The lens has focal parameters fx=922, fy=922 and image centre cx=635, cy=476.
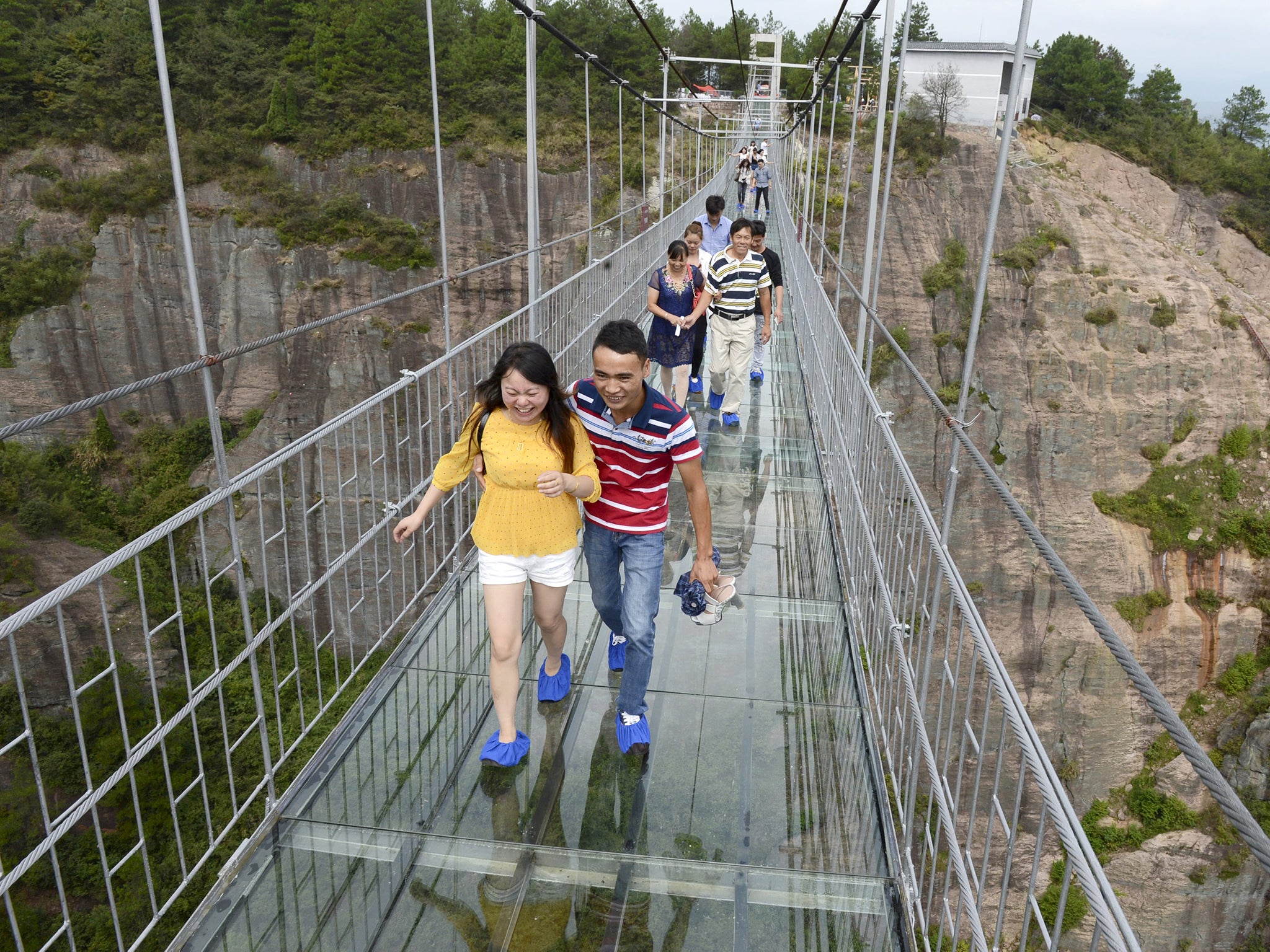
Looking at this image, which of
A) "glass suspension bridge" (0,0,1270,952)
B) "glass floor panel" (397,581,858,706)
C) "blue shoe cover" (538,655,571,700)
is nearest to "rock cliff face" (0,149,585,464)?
"glass floor panel" (397,581,858,706)

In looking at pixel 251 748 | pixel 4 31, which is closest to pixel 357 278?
pixel 4 31

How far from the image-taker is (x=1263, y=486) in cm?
2958

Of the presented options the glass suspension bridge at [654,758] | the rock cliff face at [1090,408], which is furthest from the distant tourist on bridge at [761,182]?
the glass suspension bridge at [654,758]

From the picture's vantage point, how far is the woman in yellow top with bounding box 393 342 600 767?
2445 mm

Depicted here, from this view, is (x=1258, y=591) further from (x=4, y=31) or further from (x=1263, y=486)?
(x=4, y=31)

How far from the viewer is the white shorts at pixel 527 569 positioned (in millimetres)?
2598

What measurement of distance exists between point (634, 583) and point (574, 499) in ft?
1.02

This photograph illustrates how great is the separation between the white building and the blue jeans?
128 ft

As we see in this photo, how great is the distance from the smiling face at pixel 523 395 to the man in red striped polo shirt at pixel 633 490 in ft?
0.53

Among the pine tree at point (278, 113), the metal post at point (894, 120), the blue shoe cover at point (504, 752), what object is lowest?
the blue shoe cover at point (504, 752)

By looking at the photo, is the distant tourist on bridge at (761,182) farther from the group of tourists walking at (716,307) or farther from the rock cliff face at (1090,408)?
the group of tourists walking at (716,307)

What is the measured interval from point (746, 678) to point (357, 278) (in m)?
33.0

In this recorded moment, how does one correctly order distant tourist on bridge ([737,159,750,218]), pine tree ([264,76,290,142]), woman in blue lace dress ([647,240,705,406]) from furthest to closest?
pine tree ([264,76,290,142]) < distant tourist on bridge ([737,159,750,218]) < woman in blue lace dress ([647,240,705,406])

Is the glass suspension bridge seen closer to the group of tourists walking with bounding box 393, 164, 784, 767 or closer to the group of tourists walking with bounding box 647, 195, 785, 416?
the group of tourists walking with bounding box 393, 164, 784, 767
